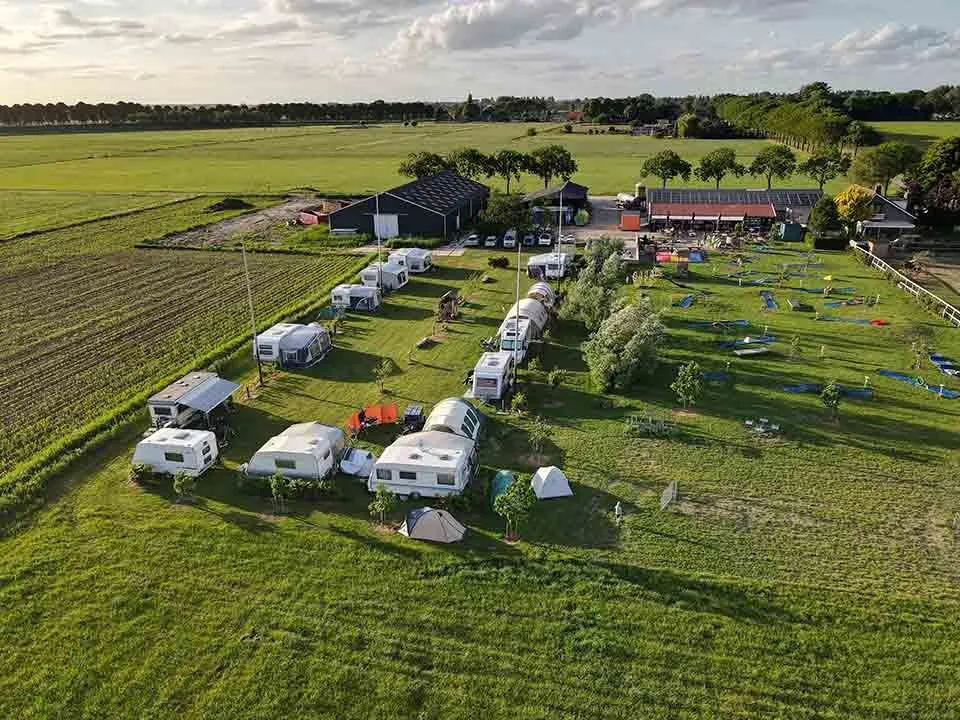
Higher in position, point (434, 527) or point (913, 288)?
point (913, 288)

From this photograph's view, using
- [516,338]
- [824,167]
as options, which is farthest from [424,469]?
[824,167]

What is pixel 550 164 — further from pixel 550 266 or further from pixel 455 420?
pixel 455 420

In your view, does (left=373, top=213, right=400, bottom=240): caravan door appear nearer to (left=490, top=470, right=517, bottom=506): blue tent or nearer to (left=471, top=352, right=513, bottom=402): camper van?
(left=471, top=352, right=513, bottom=402): camper van

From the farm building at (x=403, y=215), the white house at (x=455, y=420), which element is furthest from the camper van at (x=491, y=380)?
the farm building at (x=403, y=215)

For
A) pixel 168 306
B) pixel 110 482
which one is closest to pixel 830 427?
pixel 110 482

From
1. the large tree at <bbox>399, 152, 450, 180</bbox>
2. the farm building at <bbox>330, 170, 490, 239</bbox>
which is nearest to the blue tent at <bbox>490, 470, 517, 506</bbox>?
the farm building at <bbox>330, 170, 490, 239</bbox>
